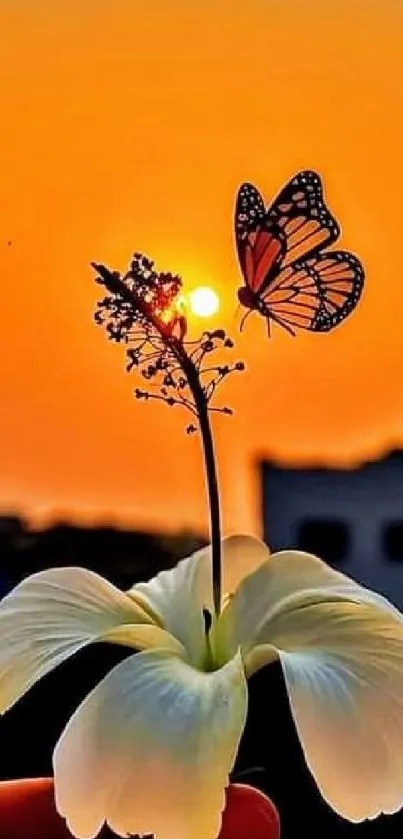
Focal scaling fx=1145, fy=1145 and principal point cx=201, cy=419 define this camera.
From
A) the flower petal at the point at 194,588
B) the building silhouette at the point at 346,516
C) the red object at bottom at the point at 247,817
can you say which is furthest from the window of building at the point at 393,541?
the red object at bottom at the point at 247,817

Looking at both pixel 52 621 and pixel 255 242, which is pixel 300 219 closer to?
pixel 255 242

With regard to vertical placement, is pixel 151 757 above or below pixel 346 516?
below

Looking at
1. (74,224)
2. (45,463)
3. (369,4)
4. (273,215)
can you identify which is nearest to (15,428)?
(45,463)

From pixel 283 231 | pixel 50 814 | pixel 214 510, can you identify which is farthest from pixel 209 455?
pixel 50 814

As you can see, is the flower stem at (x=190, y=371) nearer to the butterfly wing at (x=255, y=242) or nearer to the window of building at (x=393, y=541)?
the butterfly wing at (x=255, y=242)

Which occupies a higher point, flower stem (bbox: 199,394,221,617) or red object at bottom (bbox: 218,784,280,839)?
flower stem (bbox: 199,394,221,617)

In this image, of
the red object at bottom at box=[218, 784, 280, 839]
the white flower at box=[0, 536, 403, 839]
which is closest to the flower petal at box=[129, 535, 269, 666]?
the white flower at box=[0, 536, 403, 839]

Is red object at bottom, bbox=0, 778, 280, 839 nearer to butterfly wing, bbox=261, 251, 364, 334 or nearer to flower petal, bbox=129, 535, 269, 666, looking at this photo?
flower petal, bbox=129, 535, 269, 666
